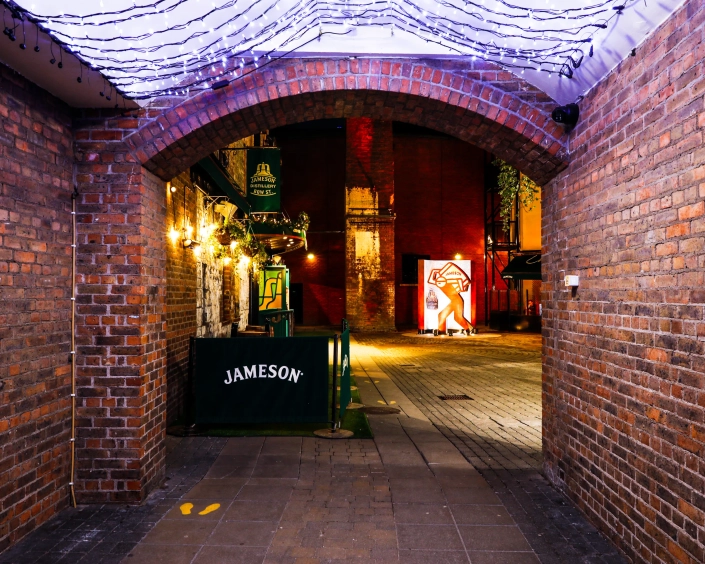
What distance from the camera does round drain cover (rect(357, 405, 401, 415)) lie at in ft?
24.9

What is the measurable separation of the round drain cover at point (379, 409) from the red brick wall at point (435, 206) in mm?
17228

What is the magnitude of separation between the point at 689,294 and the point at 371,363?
10.5 m

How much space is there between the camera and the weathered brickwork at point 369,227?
2211 centimetres

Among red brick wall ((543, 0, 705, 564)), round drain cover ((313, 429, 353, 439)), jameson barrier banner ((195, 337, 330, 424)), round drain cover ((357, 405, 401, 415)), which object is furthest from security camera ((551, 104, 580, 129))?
round drain cover ((357, 405, 401, 415))

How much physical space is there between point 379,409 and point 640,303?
5099 mm

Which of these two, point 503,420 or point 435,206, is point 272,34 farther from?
point 435,206

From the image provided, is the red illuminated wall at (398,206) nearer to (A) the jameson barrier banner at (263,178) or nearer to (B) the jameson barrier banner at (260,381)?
(A) the jameson barrier banner at (263,178)

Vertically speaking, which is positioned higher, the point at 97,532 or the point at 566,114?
the point at 566,114

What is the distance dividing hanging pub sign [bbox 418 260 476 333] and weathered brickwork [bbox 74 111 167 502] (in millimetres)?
15891

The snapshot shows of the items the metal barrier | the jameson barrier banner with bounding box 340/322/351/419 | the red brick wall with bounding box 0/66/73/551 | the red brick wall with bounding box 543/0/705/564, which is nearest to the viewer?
the red brick wall with bounding box 543/0/705/564

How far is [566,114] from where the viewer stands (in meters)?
4.09

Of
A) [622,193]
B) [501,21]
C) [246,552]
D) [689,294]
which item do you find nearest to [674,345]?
[689,294]

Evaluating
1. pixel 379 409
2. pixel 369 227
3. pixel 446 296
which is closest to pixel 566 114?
pixel 379 409

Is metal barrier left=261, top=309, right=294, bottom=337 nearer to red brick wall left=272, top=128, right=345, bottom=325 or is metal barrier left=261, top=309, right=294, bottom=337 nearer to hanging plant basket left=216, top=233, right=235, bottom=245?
hanging plant basket left=216, top=233, right=235, bottom=245
